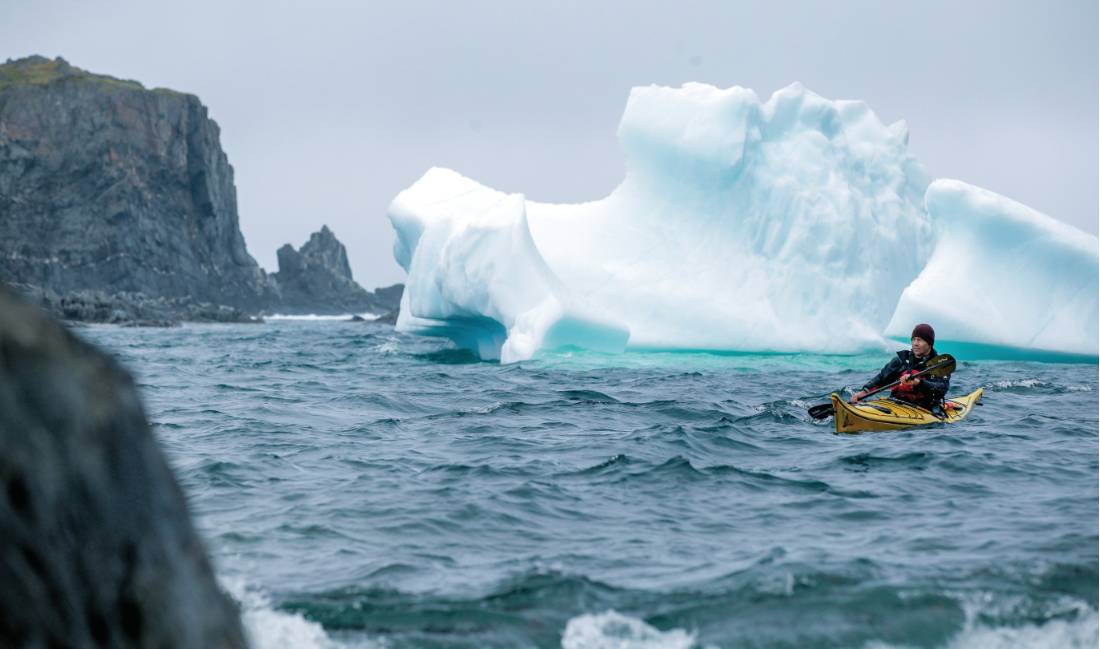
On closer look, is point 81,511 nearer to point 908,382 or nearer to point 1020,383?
point 908,382

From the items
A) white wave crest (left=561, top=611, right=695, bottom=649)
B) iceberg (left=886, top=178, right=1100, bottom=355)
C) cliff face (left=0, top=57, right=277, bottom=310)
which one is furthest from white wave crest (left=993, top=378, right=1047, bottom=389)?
cliff face (left=0, top=57, right=277, bottom=310)

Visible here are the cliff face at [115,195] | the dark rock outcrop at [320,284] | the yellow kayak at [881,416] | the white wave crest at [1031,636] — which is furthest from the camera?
the dark rock outcrop at [320,284]

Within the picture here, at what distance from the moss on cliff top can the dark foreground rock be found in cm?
9245

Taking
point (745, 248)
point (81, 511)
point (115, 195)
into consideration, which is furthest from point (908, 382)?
point (115, 195)

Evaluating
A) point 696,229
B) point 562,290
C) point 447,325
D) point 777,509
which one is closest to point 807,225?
point 696,229

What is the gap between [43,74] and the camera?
93.8 metres

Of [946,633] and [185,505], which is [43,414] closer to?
[185,505]

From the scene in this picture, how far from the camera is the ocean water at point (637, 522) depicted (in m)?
4.87

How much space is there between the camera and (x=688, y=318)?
22828mm

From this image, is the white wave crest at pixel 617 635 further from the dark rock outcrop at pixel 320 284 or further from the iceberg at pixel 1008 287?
the dark rock outcrop at pixel 320 284

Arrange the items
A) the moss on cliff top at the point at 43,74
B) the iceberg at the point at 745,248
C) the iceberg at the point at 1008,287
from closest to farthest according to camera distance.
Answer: the iceberg at the point at 1008,287
the iceberg at the point at 745,248
the moss on cliff top at the point at 43,74

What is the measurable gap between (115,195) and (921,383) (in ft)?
258

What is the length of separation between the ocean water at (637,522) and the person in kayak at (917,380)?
0.53 m

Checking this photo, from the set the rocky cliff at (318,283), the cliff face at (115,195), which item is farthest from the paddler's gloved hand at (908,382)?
the rocky cliff at (318,283)
